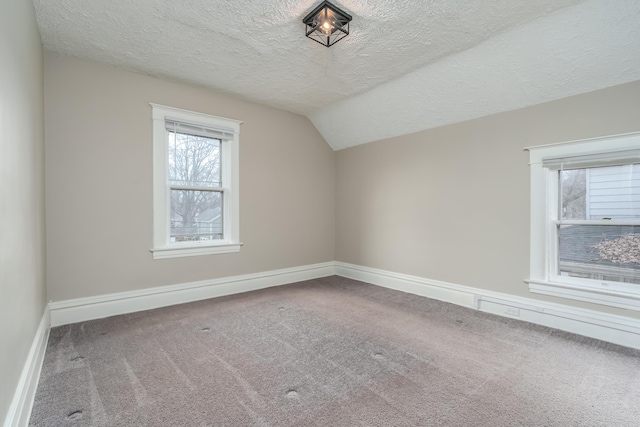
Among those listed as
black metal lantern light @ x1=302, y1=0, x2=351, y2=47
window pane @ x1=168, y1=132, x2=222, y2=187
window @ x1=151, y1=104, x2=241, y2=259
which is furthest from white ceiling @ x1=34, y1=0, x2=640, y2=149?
window pane @ x1=168, y1=132, x2=222, y2=187

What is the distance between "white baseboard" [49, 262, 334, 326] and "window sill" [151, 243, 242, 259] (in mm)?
351

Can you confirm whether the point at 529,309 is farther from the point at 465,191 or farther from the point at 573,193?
the point at 465,191

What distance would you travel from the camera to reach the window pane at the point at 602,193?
2.57 m

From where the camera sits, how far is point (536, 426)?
1.54m

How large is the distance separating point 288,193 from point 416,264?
6.80ft

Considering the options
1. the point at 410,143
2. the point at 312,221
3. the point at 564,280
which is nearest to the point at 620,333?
the point at 564,280

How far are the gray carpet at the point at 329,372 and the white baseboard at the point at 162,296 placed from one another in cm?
12

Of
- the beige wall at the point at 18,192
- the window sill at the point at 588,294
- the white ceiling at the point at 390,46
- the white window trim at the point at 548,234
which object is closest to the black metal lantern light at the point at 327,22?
the white ceiling at the point at 390,46

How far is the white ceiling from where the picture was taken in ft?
7.19

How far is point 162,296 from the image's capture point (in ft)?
11.1

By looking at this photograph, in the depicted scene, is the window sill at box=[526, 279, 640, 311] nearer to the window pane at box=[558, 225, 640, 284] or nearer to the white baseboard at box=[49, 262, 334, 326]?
the window pane at box=[558, 225, 640, 284]

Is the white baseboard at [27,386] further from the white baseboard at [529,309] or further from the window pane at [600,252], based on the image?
the window pane at [600,252]

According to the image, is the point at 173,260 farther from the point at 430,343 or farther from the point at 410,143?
the point at 410,143

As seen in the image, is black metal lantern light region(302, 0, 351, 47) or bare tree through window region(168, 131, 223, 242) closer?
black metal lantern light region(302, 0, 351, 47)
